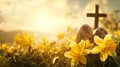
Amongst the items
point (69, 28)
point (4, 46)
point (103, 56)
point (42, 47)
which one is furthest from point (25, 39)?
point (69, 28)

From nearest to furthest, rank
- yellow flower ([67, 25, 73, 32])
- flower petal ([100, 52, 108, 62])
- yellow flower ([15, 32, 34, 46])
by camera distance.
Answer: flower petal ([100, 52, 108, 62]) → yellow flower ([15, 32, 34, 46]) → yellow flower ([67, 25, 73, 32])

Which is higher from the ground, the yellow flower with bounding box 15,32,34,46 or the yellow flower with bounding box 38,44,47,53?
the yellow flower with bounding box 15,32,34,46

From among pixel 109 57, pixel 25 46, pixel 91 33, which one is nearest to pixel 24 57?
pixel 25 46

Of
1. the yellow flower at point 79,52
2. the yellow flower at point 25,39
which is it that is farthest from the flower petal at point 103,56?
the yellow flower at point 25,39

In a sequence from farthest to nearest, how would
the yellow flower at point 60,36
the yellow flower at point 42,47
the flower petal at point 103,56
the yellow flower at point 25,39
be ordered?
the yellow flower at point 60,36
the yellow flower at point 42,47
the yellow flower at point 25,39
the flower petal at point 103,56

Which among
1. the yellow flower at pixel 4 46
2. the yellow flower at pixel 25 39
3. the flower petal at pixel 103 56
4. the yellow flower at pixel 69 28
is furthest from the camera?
the yellow flower at pixel 69 28

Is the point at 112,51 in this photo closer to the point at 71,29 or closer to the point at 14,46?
the point at 14,46

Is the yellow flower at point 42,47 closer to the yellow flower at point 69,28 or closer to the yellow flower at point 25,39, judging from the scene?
the yellow flower at point 25,39

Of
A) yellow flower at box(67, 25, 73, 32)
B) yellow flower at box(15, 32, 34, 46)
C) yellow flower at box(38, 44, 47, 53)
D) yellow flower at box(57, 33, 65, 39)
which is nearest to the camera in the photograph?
yellow flower at box(15, 32, 34, 46)

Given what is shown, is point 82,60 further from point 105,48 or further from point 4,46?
point 4,46

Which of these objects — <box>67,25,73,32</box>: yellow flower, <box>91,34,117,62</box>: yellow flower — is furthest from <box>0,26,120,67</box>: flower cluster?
<box>67,25,73,32</box>: yellow flower

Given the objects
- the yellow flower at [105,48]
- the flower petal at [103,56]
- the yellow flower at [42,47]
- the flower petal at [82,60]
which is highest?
the yellow flower at [105,48]

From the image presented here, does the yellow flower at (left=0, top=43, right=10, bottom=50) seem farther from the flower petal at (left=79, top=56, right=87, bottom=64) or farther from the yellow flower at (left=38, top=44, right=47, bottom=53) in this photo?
the flower petal at (left=79, top=56, right=87, bottom=64)

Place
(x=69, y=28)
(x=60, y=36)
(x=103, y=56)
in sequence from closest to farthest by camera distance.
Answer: (x=103, y=56), (x=60, y=36), (x=69, y=28)
